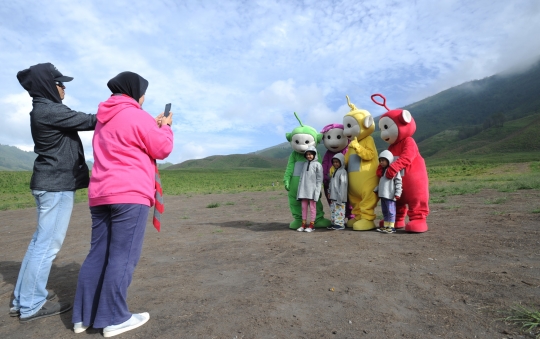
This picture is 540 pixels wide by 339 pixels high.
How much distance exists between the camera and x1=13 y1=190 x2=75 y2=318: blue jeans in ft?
9.68

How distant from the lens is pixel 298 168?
719 cm

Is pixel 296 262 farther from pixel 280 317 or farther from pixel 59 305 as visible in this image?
pixel 59 305

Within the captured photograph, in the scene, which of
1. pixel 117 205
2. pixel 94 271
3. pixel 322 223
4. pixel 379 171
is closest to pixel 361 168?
pixel 379 171

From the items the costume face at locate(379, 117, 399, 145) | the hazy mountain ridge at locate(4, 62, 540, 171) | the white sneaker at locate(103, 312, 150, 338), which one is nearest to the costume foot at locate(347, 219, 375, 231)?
the costume face at locate(379, 117, 399, 145)

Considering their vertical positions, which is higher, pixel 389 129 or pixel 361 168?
pixel 389 129

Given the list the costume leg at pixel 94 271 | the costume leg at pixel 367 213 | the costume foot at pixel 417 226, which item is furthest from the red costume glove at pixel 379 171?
the costume leg at pixel 94 271

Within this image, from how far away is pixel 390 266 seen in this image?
160 inches

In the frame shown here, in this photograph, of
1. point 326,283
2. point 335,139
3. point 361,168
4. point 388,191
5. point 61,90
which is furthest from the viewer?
point 335,139

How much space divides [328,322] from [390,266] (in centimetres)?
170

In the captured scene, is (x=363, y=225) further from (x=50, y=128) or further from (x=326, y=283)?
(x=50, y=128)

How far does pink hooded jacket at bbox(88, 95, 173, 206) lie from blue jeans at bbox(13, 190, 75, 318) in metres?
0.62

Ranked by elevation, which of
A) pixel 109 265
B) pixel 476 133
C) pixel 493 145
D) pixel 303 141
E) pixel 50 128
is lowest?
pixel 109 265

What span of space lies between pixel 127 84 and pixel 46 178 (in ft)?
3.79

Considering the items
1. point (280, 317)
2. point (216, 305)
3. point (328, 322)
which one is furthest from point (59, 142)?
point (328, 322)
